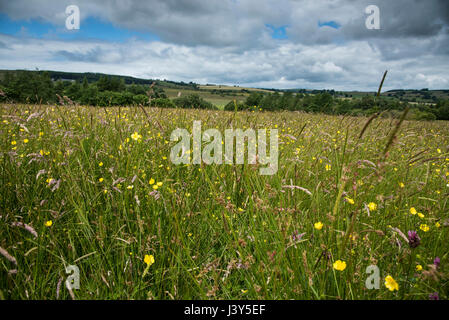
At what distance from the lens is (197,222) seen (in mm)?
1829

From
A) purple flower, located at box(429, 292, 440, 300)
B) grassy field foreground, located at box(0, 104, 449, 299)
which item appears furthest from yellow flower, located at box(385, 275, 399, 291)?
purple flower, located at box(429, 292, 440, 300)

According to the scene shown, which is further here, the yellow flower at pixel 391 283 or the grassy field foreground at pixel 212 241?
the grassy field foreground at pixel 212 241

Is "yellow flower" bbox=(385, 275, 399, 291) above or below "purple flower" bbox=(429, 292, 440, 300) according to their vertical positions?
above

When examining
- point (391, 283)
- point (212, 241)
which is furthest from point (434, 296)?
point (212, 241)

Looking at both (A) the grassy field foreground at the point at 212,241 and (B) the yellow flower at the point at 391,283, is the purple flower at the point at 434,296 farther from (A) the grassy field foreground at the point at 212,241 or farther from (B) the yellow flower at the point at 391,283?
(B) the yellow flower at the point at 391,283

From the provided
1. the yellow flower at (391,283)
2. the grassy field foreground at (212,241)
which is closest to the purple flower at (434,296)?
the grassy field foreground at (212,241)

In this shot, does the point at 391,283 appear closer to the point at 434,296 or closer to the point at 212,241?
the point at 434,296

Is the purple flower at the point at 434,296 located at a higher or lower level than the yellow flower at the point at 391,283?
lower

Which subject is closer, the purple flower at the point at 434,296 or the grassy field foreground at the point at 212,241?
the purple flower at the point at 434,296

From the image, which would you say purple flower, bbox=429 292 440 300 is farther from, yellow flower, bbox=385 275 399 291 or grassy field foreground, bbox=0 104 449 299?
yellow flower, bbox=385 275 399 291
